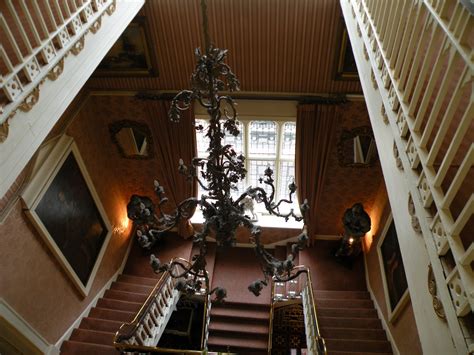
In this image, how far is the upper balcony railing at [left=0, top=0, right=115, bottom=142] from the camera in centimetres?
254

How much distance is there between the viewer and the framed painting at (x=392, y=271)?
571 centimetres

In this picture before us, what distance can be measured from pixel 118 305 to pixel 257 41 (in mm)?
5485

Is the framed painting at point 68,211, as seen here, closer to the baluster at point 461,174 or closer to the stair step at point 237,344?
the stair step at point 237,344

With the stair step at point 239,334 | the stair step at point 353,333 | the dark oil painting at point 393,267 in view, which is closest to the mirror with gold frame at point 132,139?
the stair step at point 239,334

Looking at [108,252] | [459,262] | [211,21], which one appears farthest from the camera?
[108,252]

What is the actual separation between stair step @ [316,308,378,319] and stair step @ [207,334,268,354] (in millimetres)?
1188

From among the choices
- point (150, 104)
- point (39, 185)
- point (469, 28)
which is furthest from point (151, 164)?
point (469, 28)

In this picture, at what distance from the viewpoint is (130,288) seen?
7598 millimetres

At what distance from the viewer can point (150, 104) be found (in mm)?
7004

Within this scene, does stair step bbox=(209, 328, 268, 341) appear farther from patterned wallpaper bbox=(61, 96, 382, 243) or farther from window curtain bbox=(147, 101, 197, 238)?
window curtain bbox=(147, 101, 197, 238)

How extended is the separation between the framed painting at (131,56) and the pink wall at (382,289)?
5066 millimetres

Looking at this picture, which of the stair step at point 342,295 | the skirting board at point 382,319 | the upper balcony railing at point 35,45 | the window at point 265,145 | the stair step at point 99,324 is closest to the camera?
the upper balcony railing at point 35,45

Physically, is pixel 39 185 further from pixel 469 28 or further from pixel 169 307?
pixel 469 28

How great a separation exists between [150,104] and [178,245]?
10.8 ft
